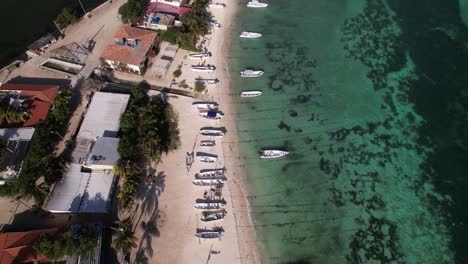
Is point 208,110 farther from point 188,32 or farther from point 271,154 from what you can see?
point 188,32

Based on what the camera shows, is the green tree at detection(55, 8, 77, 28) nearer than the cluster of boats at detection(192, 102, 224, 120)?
No

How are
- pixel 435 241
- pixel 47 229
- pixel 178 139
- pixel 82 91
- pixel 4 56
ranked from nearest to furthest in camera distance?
pixel 47 229
pixel 435 241
pixel 178 139
pixel 82 91
pixel 4 56

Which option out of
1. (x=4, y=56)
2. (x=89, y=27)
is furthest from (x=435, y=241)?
(x=4, y=56)

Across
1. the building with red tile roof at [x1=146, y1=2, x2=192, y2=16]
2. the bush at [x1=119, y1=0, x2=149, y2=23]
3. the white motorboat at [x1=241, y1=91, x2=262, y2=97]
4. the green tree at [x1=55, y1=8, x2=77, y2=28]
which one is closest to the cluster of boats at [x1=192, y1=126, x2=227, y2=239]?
the white motorboat at [x1=241, y1=91, x2=262, y2=97]

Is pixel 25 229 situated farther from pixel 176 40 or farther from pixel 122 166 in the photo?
pixel 176 40

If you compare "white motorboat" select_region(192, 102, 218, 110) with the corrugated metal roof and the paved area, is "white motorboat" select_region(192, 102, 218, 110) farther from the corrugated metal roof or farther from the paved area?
the paved area
